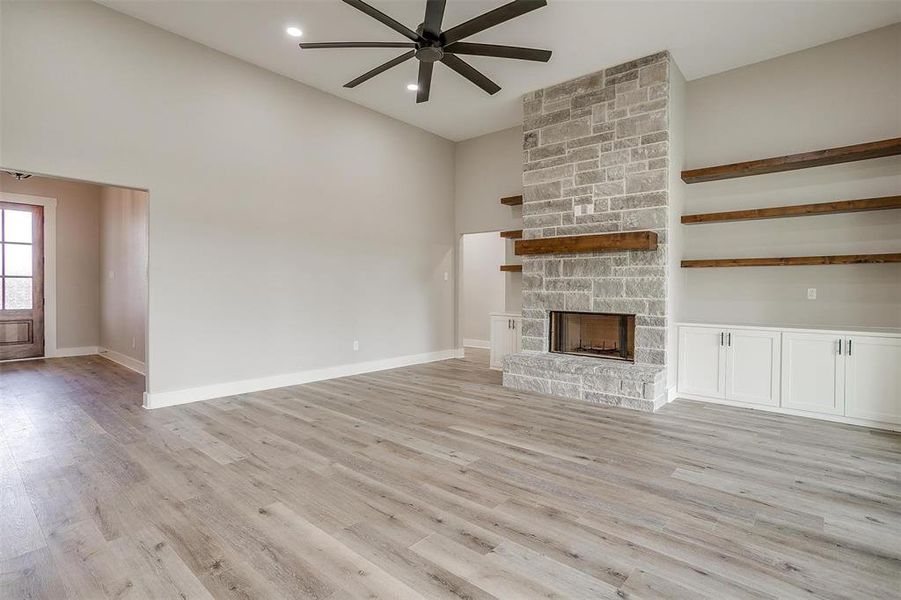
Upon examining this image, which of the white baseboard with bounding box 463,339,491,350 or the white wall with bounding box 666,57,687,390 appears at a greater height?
the white wall with bounding box 666,57,687,390

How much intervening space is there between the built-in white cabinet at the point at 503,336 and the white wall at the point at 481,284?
6.90 feet

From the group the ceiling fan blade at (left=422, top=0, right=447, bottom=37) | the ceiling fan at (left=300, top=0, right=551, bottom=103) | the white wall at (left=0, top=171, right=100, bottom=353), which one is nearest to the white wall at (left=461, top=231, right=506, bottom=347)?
the ceiling fan at (left=300, top=0, right=551, bottom=103)

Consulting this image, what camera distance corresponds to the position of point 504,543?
2.03 metres

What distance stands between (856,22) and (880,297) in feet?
8.49

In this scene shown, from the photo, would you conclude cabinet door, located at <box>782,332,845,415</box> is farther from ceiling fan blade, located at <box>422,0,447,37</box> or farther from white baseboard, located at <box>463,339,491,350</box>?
white baseboard, located at <box>463,339,491,350</box>

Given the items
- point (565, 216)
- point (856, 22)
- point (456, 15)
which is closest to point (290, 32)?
point (456, 15)

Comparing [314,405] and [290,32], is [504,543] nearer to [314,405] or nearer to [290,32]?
[314,405]

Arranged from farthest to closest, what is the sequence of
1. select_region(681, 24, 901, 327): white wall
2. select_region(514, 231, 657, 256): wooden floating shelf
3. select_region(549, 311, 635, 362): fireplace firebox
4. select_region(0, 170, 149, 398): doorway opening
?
1. select_region(0, 170, 149, 398): doorway opening
2. select_region(549, 311, 635, 362): fireplace firebox
3. select_region(514, 231, 657, 256): wooden floating shelf
4. select_region(681, 24, 901, 327): white wall

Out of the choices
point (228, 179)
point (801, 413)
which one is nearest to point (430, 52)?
point (228, 179)

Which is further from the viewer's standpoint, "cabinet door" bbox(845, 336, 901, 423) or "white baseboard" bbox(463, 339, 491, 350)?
"white baseboard" bbox(463, 339, 491, 350)

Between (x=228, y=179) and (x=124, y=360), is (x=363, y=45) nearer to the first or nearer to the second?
(x=228, y=179)

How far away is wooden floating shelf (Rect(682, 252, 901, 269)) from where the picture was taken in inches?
154

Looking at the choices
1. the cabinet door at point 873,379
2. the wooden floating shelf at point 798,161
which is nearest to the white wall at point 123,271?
the wooden floating shelf at point 798,161

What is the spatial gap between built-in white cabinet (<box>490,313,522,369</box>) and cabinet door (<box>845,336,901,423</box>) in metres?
3.61
